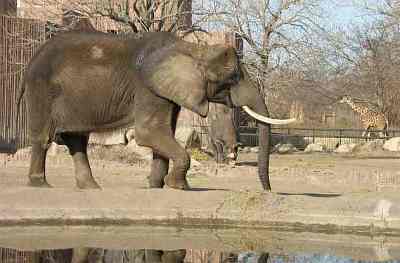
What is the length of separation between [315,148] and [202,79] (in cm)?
2974

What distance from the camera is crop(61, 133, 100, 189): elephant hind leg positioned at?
1278 centimetres

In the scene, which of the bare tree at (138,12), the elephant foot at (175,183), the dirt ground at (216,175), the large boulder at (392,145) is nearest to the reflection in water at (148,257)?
the elephant foot at (175,183)

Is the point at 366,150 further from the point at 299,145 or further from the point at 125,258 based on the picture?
the point at 125,258

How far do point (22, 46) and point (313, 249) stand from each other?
2075 centimetres

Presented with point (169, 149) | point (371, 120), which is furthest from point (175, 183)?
point (371, 120)

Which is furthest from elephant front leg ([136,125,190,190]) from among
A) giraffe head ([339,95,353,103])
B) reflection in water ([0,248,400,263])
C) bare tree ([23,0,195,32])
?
giraffe head ([339,95,353,103])

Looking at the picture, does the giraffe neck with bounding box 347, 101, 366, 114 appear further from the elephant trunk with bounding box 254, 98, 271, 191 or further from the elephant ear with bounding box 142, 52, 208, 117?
the elephant ear with bounding box 142, 52, 208, 117

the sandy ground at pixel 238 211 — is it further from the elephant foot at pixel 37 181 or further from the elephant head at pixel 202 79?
the elephant foot at pixel 37 181

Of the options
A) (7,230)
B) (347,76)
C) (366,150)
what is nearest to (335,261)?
(7,230)

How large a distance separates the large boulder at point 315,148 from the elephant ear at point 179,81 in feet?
92.8

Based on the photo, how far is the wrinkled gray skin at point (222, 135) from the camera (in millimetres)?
25611

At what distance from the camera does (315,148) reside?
41.1 metres

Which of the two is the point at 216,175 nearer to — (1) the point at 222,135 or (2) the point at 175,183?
(1) the point at 222,135

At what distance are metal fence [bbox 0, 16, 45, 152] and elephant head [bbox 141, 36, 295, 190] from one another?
646 inches
